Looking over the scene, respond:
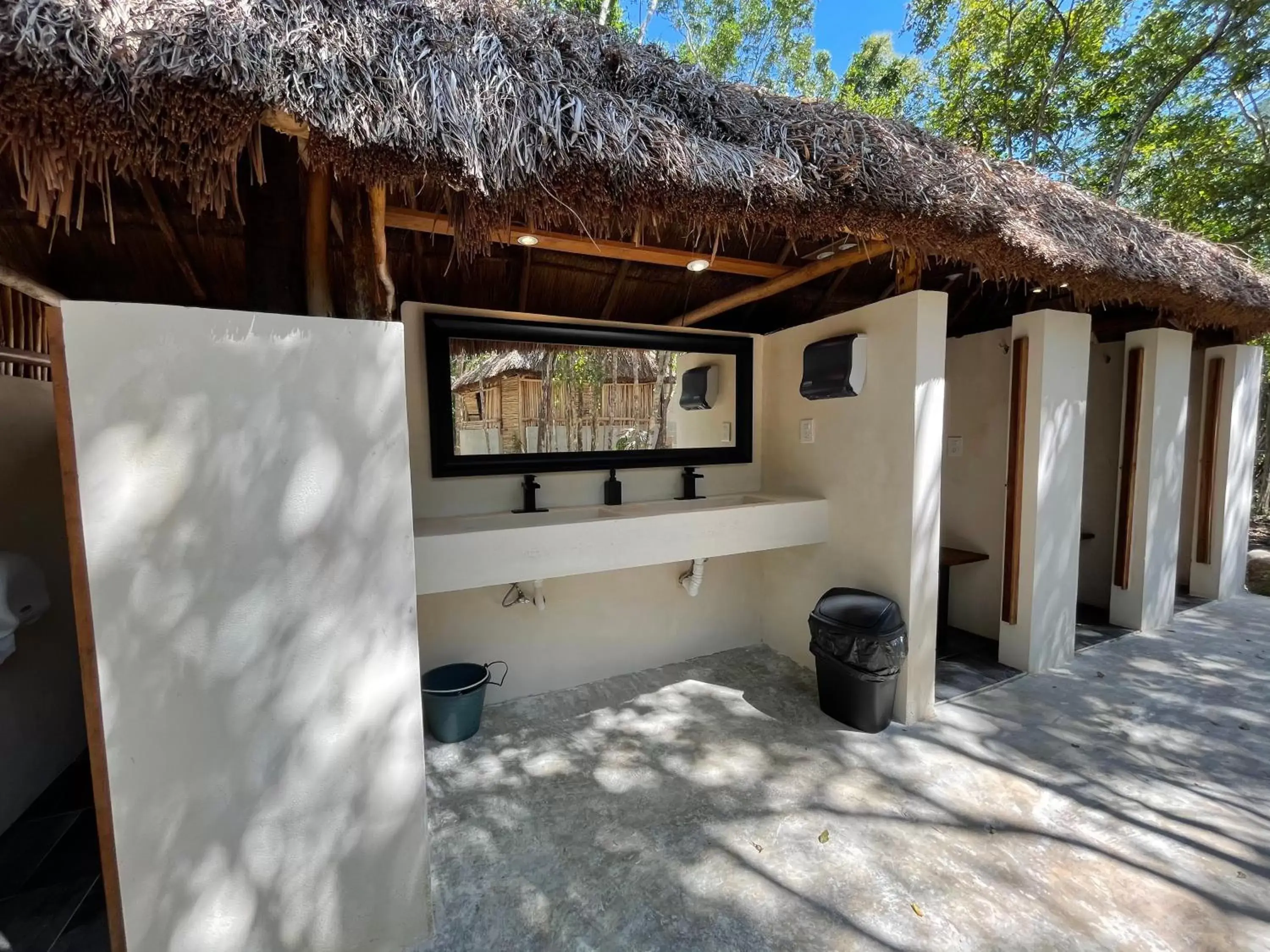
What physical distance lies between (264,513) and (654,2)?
1043 centimetres

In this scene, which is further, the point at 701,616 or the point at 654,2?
the point at 654,2

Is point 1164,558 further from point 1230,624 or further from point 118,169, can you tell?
point 118,169

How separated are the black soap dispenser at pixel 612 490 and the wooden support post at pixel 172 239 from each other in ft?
7.62

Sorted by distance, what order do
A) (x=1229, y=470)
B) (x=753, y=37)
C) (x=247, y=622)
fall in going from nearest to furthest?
1. (x=247, y=622)
2. (x=1229, y=470)
3. (x=753, y=37)

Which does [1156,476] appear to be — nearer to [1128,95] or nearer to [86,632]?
[1128,95]

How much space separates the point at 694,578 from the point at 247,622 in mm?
2380

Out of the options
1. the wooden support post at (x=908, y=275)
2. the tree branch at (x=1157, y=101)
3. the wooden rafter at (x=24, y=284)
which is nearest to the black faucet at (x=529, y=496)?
the wooden rafter at (x=24, y=284)

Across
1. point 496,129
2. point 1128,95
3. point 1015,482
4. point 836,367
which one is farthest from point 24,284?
point 1128,95

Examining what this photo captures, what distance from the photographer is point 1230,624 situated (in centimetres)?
395

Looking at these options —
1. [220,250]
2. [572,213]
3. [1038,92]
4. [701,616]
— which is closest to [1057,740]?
[701,616]

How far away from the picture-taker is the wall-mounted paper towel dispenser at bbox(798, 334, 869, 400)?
284cm

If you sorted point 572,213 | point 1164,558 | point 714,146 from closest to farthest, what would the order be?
point 572,213
point 714,146
point 1164,558

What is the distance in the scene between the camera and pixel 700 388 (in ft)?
11.3

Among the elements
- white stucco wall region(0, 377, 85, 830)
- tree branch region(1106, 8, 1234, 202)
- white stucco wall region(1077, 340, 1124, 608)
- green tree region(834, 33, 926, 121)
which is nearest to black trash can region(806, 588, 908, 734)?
white stucco wall region(1077, 340, 1124, 608)
